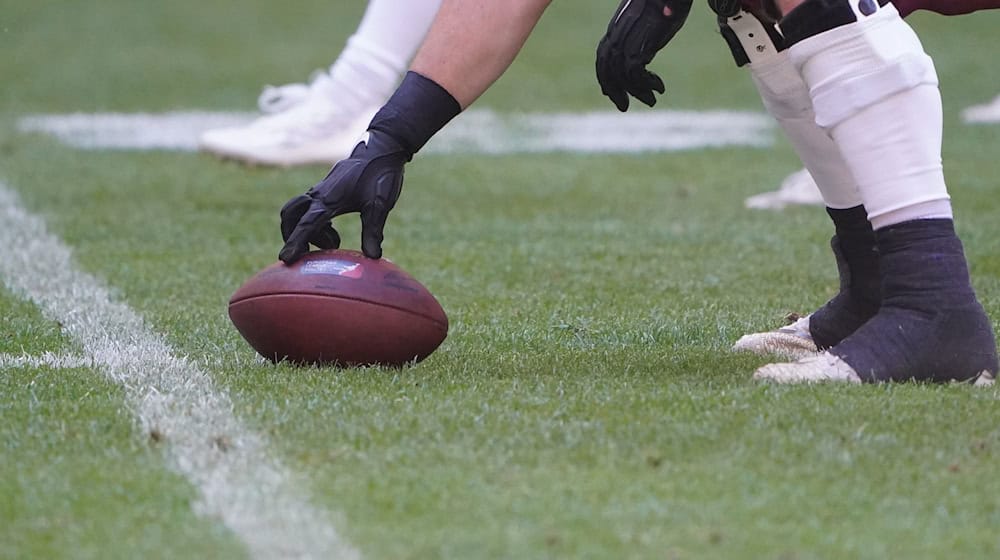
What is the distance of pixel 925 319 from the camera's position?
2.98 meters

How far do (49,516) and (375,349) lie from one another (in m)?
1.06

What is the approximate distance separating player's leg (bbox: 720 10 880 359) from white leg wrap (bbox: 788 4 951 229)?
19cm

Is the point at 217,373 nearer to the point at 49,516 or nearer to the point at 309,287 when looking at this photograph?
the point at 309,287

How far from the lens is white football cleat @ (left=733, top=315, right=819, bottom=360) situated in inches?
136

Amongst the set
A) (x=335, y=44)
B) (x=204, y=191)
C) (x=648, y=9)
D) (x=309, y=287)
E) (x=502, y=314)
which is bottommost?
(x=335, y=44)

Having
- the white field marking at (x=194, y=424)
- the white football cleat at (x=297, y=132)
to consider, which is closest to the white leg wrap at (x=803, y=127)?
the white field marking at (x=194, y=424)

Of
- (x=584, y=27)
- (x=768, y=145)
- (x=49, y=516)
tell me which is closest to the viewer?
(x=49, y=516)

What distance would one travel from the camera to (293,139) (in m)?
6.08

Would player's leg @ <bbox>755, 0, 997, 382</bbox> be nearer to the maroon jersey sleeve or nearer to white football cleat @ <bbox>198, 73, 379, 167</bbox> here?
the maroon jersey sleeve

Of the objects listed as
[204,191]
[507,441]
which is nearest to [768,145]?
[204,191]

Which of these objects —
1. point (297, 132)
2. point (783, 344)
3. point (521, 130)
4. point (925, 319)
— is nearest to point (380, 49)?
point (297, 132)

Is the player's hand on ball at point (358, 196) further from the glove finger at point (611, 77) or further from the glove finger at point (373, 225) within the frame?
the glove finger at point (611, 77)

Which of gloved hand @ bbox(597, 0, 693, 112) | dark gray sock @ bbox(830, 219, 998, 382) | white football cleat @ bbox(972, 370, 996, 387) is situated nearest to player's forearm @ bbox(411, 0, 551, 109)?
gloved hand @ bbox(597, 0, 693, 112)

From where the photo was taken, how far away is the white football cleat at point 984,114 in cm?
884
